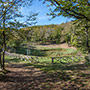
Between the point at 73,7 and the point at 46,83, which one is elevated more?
the point at 73,7

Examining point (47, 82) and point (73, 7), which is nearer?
point (73, 7)

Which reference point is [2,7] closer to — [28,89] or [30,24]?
[30,24]

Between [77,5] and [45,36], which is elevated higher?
[45,36]

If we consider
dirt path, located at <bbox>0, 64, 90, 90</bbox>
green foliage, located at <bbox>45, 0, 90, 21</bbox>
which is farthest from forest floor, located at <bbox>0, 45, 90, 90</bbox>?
green foliage, located at <bbox>45, 0, 90, 21</bbox>

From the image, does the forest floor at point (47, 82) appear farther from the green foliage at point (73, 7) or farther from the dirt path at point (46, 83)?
the green foliage at point (73, 7)

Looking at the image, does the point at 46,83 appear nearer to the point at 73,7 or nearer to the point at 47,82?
the point at 47,82

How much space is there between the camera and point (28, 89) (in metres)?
3.47

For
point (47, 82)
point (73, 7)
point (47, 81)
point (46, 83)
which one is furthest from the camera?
point (47, 81)

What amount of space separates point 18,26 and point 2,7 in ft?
4.31

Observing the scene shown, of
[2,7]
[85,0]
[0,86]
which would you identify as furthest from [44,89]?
[2,7]

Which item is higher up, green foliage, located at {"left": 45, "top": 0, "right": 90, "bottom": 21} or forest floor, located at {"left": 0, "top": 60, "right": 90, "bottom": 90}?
green foliage, located at {"left": 45, "top": 0, "right": 90, "bottom": 21}

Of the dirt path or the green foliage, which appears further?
the dirt path

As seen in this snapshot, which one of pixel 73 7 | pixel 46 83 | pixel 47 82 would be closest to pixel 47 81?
pixel 47 82

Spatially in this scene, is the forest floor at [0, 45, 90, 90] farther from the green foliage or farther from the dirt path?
the green foliage
